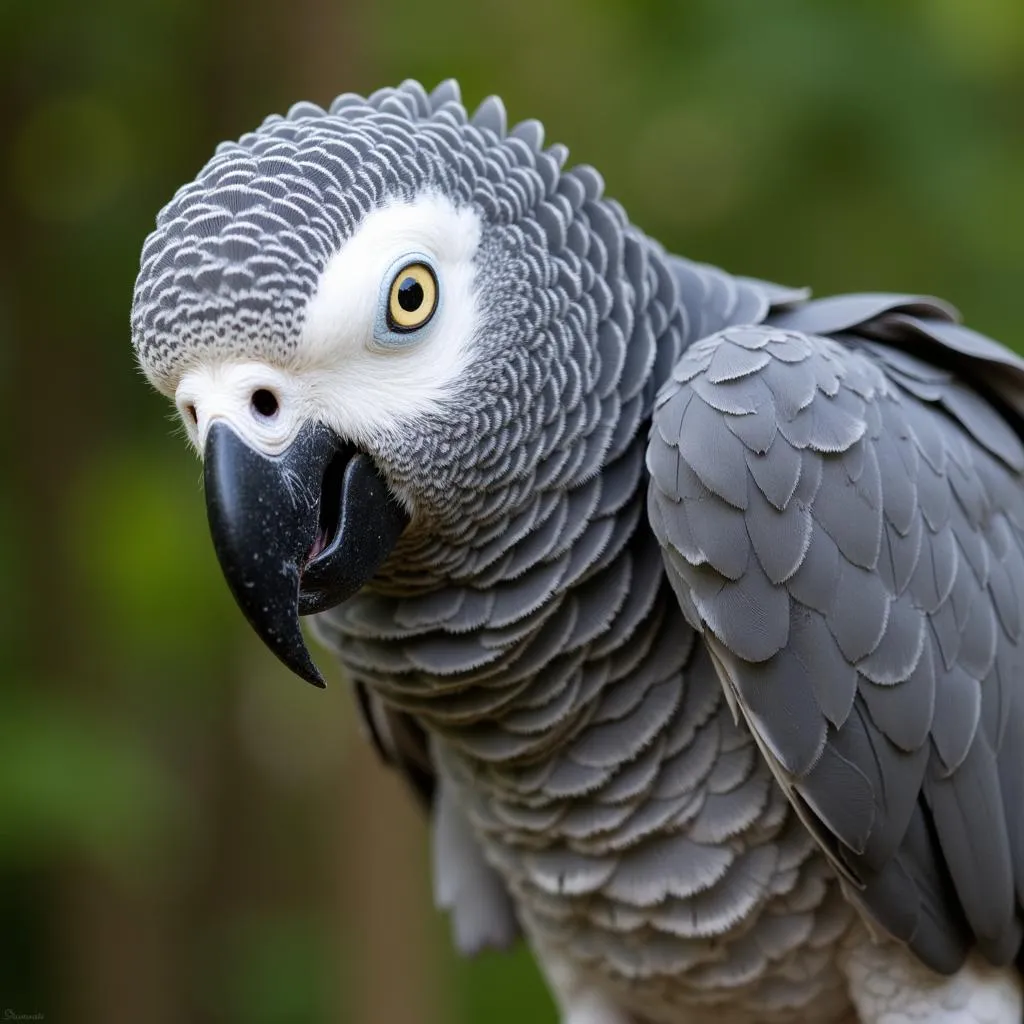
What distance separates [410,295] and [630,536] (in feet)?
1.73

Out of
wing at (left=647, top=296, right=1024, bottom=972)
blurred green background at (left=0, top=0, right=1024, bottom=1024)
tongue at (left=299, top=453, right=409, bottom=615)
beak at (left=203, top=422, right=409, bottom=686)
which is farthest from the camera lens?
blurred green background at (left=0, top=0, right=1024, bottom=1024)

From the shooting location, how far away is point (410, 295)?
5.44 ft

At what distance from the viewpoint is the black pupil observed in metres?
1.64

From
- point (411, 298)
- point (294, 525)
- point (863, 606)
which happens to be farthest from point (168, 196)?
point (863, 606)

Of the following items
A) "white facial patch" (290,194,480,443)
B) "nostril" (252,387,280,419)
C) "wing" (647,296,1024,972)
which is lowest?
"wing" (647,296,1024,972)

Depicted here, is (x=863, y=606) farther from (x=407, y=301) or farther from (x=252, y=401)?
(x=252, y=401)

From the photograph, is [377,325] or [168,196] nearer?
[377,325]

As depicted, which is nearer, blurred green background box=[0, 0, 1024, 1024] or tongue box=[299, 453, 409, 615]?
tongue box=[299, 453, 409, 615]

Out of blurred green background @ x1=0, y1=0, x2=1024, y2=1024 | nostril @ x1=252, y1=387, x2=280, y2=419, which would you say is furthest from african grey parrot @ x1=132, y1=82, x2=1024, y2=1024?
blurred green background @ x1=0, y1=0, x2=1024, y2=1024

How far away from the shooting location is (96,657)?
472 cm

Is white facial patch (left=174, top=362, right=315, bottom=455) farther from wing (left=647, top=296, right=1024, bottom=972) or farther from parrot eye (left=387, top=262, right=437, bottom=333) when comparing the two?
wing (left=647, top=296, right=1024, bottom=972)

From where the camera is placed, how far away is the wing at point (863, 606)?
5.73ft

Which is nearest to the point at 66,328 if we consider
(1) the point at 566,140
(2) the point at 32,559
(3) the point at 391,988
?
(2) the point at 32,559

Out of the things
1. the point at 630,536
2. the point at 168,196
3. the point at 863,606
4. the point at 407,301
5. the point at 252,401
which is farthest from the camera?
the point at 168,196
